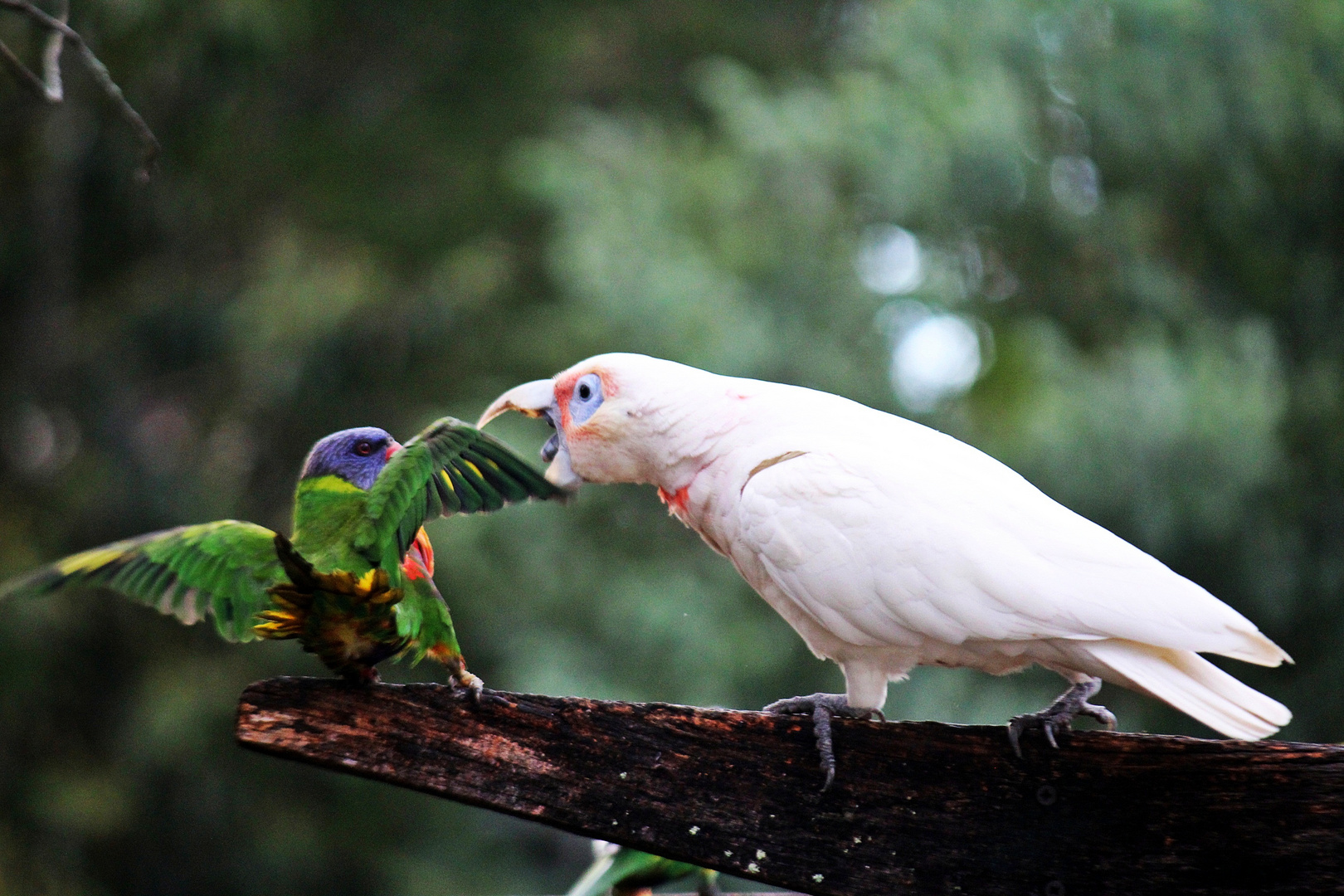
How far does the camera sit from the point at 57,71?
1.50m

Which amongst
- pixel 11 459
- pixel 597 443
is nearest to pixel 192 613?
pixel 597 443

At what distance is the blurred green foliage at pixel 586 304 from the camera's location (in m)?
4.23

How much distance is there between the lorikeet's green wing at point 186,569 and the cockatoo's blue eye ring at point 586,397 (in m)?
0.61

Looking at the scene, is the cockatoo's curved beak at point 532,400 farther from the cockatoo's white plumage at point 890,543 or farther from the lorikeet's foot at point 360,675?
the lorikeet's foot at point 360,675

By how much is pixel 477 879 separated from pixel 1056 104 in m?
5.40

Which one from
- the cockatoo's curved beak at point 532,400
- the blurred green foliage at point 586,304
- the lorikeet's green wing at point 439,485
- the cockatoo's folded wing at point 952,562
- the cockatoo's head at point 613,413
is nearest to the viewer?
the lorikeet's green wing at point 439,485

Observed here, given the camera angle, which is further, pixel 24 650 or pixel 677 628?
pixel 24 650

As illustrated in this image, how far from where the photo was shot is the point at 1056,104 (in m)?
4.68

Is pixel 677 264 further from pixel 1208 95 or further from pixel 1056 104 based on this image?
pixel 1208 95

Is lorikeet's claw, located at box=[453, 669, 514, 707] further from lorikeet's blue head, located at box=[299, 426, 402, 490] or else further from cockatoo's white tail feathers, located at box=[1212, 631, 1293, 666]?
cockatoo's white tail feathers, located at box=[1212, 631, 1293, 666]

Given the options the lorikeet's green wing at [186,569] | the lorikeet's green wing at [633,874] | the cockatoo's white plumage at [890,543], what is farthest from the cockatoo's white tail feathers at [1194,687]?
the lorikeet's green wing at [186,569]

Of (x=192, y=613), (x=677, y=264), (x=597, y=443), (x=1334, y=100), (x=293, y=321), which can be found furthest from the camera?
(x=293, y=321)

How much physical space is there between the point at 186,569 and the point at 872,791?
2.76ft

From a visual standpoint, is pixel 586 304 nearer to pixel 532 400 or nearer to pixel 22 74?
pixel 532 400
